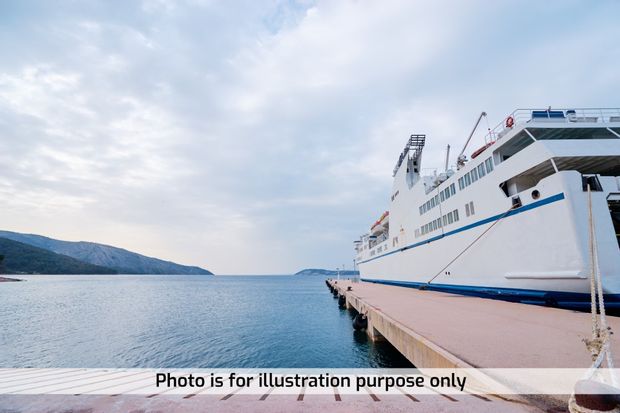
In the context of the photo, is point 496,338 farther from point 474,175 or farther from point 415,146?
point 415,146

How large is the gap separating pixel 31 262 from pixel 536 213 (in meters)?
238

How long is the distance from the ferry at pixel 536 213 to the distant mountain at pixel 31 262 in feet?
704

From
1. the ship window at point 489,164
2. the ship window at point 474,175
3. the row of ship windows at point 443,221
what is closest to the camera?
the ship window at point 489,164

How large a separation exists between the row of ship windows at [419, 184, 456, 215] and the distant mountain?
8301 inches

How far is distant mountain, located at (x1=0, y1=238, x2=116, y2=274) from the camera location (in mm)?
162250

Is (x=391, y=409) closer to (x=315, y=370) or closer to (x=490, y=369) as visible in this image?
(x=490, y=369)

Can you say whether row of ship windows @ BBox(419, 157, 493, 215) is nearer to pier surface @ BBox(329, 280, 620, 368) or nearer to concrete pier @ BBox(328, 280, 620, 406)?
pier surface @ BBox(329, 280, 620, 368)

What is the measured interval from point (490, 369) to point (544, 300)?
415 inches

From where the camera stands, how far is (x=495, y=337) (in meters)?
7.55

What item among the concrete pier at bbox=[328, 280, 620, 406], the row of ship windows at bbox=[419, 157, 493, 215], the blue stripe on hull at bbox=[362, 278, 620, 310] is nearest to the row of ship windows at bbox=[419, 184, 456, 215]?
the row of ship windows at bbox=[419, 157, 493, 215]

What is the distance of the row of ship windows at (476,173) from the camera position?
16.6 m

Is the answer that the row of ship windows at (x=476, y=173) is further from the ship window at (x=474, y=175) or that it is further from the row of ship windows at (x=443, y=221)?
the row of ship windows at (x=443, y=221)

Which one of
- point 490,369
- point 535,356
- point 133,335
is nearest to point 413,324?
point 535,356

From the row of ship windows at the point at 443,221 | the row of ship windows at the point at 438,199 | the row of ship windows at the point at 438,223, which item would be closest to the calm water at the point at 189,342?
the row of ship windows at the point at 443,221
